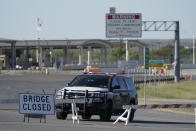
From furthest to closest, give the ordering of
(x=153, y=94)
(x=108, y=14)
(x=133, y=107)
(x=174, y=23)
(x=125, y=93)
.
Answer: (x=174, y=23) → (x=108, y=14) → (x=153, y=94) → (x=125, y=93) → (x=133, y=107)

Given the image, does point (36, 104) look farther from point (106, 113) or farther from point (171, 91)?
point (171, 91)

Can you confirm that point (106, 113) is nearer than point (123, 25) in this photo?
Yes

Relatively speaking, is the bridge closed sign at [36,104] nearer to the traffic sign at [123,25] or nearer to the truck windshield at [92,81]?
the truck windshield at [92,81]

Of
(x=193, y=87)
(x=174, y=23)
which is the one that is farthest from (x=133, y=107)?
(x=174, y=23)

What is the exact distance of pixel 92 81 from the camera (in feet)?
65.7

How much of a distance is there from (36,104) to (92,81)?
8.89 ft

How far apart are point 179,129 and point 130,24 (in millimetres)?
38184

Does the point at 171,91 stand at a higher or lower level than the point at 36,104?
lower

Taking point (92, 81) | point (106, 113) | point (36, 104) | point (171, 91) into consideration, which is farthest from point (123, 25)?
point (36, 104)

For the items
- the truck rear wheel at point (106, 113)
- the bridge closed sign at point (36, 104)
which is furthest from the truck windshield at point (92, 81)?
the bridge closed sign at point (36, 104)

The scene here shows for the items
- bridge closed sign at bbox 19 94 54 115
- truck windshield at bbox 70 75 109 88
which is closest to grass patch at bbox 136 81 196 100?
truck windshield at bbox 70 75 109 88

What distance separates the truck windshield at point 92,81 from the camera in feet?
65.3

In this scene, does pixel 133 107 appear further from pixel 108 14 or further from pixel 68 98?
pixel 108 14

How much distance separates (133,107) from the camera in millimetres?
18938
